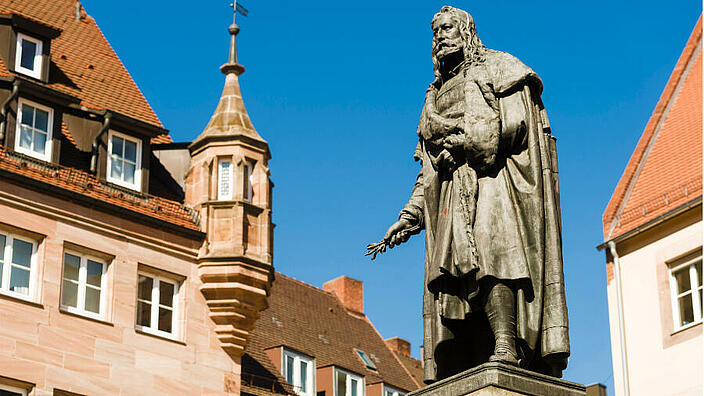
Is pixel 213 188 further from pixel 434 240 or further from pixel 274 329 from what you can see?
pixel 434 240

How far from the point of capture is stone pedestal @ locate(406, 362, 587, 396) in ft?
28.9

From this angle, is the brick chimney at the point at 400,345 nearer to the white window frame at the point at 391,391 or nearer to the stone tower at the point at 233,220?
the white window frame at the point at 391,391

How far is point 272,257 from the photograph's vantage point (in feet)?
109

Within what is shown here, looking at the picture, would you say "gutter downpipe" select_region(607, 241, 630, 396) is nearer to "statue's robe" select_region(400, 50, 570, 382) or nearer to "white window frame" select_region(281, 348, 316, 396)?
"white window frame" select_region(281, 348, 316, 396)

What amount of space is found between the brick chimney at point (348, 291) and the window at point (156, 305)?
1740 centimetres

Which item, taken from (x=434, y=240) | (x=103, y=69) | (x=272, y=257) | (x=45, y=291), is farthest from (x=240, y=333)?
(x=434, y=240)

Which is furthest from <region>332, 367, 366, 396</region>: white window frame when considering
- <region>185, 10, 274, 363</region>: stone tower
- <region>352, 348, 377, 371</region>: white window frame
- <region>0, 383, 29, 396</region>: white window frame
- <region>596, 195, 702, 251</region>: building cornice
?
Answer: <region>0, 383, 29, 396</region>: white window frame

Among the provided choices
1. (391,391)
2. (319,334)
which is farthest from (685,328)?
(319,334)

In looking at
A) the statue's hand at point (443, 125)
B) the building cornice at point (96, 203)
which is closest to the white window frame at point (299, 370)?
the building cornice at point (96, 203)

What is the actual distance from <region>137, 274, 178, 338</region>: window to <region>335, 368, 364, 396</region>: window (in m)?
10.1

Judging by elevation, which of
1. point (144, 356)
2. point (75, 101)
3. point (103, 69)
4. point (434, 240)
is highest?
point (103, 69)

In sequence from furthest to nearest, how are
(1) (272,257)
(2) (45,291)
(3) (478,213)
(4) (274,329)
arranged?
(4) (274,329) → (1) (272,257) → (2) (45,291) → (3) (478,213)

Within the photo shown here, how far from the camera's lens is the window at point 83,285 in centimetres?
2940

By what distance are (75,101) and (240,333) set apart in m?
6.45
